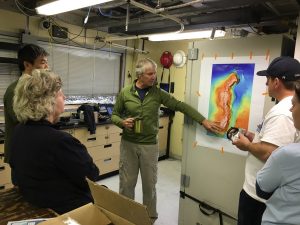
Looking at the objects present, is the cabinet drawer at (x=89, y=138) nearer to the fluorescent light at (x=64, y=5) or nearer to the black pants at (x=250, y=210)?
the fluorescent light at (x=64, y=5)

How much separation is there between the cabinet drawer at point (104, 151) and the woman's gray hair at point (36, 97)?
100.0 inches

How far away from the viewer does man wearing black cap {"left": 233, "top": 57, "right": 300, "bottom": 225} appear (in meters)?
1.48

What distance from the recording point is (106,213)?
120 cm

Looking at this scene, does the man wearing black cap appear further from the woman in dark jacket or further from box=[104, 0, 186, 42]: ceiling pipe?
box=[104, 0, 186, 42]: ceiling pipe

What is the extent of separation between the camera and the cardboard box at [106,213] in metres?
1.04

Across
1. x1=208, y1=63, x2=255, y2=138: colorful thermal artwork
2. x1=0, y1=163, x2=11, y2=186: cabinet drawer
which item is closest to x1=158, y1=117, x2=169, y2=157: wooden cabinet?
x1=0, y1=163, x2=11, y2=186: cabinet drawer

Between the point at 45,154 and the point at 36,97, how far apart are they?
0.95 ft

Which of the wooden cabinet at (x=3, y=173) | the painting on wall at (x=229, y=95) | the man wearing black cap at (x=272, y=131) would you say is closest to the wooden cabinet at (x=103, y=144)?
the wooden cabinet at (x=3, y=173)

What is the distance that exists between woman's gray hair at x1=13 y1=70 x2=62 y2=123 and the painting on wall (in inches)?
52.2

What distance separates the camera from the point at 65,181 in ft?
4.39

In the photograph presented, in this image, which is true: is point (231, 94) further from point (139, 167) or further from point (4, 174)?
point (4, 174)

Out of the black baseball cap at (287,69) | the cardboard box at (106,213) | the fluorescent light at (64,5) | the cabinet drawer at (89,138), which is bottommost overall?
the cabinet drawer at (89,138)

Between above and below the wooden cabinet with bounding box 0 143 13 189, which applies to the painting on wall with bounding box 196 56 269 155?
above

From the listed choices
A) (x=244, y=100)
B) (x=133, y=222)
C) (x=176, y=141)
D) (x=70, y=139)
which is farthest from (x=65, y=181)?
(x=176, y=141)
